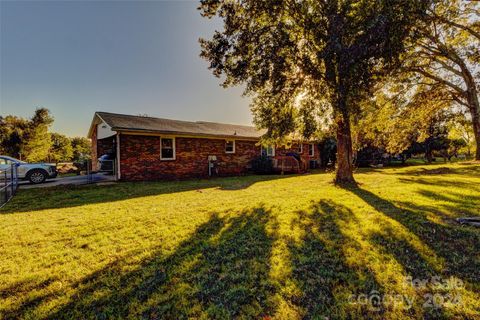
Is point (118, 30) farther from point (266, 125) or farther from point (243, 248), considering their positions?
point (243, 248)

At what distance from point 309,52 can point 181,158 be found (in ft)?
30.5

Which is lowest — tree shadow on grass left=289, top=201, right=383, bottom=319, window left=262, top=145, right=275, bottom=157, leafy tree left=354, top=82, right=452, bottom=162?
tree shadow on grass left=289, top=201, right=383, bottom=319

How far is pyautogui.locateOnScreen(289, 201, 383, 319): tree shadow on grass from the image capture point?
6.78 ft

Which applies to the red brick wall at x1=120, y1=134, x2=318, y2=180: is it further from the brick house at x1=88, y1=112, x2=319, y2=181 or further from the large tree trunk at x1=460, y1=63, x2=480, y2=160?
the large tree trunk at x1=460, y1=63, x2=480, y2=160

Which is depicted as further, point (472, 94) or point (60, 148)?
point (60, 148)

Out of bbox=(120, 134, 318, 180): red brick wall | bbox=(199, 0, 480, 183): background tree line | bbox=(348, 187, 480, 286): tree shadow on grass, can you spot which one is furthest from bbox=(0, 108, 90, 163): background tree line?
bbox=(348, 187, 480, 286): tree shadow on grass

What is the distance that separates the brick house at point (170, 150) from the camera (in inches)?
456

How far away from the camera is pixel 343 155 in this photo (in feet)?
29.5

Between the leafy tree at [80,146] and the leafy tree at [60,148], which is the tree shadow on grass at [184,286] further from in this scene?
the leafy tree at [80,146]

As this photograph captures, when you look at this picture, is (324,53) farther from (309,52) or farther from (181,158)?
(181,158)

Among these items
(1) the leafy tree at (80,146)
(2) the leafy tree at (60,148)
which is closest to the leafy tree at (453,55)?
(2) the leafy tree at (60,148)

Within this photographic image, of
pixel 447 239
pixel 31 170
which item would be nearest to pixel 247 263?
pixel 447 239

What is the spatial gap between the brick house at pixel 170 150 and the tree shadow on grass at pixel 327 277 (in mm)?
9162

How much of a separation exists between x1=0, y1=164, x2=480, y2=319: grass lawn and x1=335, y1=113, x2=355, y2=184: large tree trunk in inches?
146
